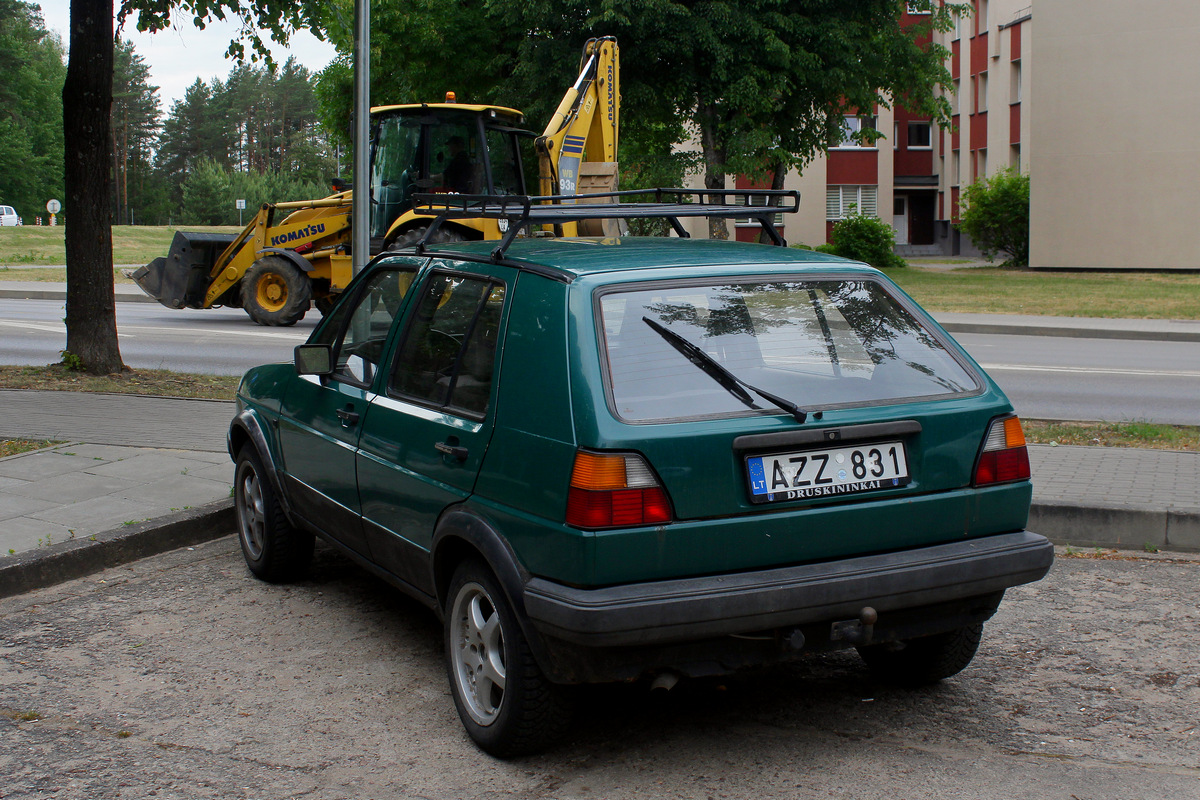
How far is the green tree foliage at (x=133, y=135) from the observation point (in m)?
108

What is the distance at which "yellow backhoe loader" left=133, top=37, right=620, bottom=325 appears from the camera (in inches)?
611

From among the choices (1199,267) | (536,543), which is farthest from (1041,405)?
(1199,267)

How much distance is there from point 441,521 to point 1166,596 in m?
3.38

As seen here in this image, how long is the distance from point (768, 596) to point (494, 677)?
0.93 m

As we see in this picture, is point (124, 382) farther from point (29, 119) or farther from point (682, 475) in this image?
point (29, 119)

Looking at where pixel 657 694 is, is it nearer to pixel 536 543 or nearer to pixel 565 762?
pixel 565 762

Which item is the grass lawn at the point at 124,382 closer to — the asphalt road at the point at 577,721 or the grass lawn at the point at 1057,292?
the asphalt road at the point at 577,721

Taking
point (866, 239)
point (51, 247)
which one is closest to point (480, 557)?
point (866, 239)

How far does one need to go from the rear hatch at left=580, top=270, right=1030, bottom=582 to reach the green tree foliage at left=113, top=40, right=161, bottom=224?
111m

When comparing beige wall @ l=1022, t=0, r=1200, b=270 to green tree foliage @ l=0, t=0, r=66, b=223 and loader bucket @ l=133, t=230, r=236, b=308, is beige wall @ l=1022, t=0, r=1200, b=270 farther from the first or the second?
green tree foliage @ l=0, t=0, r=66, b=223

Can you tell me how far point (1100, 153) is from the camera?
35.8m

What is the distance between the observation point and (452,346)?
406 centimetres

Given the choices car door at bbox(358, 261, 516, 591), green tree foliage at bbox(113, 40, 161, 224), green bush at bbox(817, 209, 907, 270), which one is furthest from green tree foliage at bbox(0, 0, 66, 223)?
car door at bbox(358, 261, 516, 591)

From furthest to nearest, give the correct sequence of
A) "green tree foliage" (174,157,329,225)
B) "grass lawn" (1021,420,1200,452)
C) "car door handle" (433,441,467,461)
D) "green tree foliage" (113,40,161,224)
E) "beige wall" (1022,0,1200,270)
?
"green tree foliage" (113,40,161,224) < "green tree foliage" (174,157,329,225) < "beige wall" (1022,0,1200,270) < "grass lawn" (1021,420,1200,452) < "car door handle" (433,441,467,461)
